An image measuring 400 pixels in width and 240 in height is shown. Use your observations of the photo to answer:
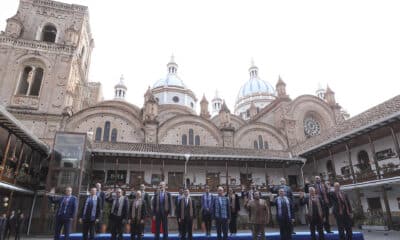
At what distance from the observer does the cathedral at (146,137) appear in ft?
52.1

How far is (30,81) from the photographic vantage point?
25.0 meters

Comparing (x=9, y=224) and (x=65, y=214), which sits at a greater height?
(x=65, y=214)

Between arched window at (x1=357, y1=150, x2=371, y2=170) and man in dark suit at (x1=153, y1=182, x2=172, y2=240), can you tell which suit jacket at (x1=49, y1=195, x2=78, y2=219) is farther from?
arched window at (x1=357, y1=150, x2=371, y2=170)

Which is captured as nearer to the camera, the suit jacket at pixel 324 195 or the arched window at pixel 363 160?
the suit jacket at pixel 324 195

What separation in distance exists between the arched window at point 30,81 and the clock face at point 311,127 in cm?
2995

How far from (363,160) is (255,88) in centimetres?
3413

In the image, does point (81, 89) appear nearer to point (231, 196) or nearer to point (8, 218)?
point (8, 218)

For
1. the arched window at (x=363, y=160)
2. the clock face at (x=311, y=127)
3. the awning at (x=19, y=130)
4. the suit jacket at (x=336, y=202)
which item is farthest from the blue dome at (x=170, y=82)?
the suit jacket at (x=336, y=202)

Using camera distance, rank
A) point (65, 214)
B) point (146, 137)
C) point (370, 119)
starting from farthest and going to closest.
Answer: point (146, 137) < point (370, 119) < point (65, 214)

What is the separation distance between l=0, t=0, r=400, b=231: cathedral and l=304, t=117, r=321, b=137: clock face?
14cm

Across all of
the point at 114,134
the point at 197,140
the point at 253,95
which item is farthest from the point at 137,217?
the point at 253,95

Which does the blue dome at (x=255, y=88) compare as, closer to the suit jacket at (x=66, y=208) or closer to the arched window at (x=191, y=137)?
the arched window at (x=191, y=137)

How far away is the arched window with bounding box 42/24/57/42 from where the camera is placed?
28.4 meters

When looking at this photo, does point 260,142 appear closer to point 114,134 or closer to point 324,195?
point 114,134
